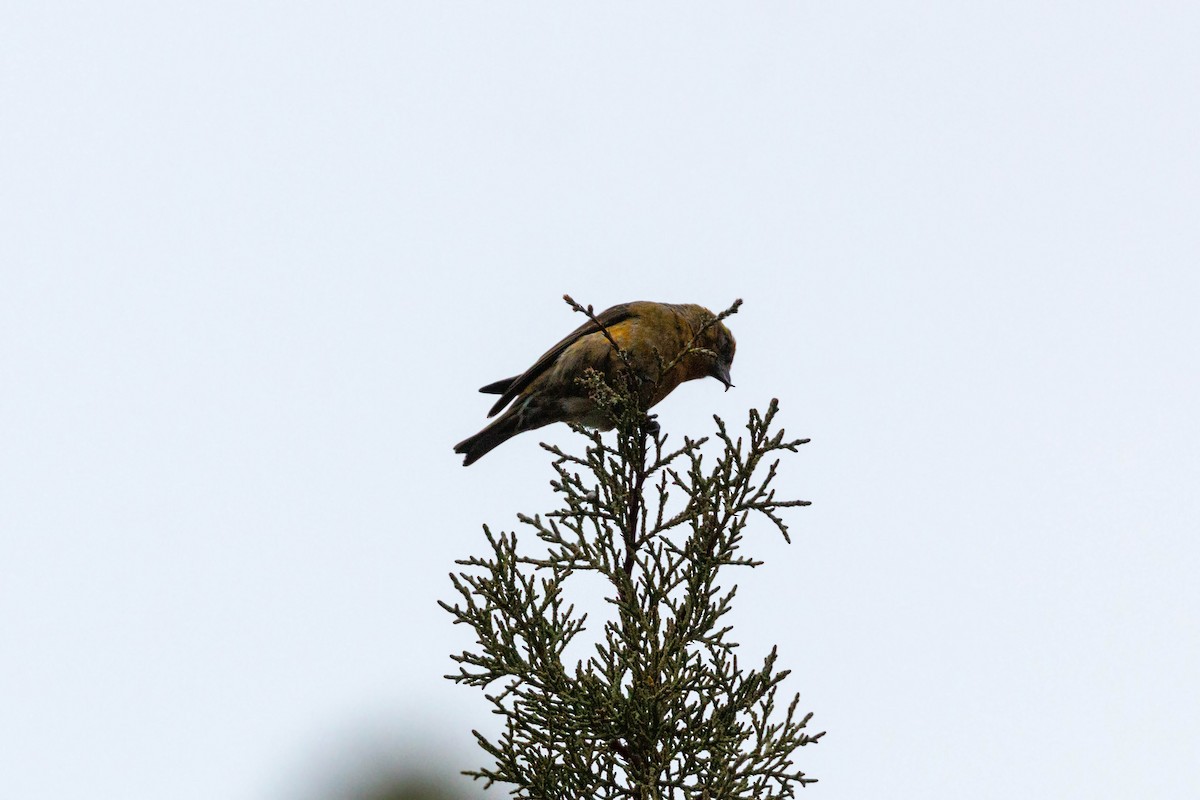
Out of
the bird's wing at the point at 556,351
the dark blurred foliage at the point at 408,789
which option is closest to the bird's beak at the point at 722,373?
the bird's wing at the point at 556,351

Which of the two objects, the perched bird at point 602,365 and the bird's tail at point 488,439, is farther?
the bird's tail at point 488,439

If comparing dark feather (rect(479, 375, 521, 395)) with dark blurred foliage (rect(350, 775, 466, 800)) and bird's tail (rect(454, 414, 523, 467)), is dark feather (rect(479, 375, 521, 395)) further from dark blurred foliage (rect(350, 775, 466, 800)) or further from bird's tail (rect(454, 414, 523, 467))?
dark blurred foliage (rect(350, 775, 466, 800))

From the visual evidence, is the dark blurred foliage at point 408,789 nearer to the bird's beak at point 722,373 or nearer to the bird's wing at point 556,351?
the bird's wing at point 556,351

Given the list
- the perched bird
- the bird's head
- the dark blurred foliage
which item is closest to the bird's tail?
the perched bird

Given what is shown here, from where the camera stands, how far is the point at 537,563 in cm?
463

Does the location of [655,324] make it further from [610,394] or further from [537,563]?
[537,563]

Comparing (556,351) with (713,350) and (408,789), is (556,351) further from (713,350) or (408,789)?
(408,789)

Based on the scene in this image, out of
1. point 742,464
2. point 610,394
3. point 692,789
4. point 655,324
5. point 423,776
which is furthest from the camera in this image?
point 423,776

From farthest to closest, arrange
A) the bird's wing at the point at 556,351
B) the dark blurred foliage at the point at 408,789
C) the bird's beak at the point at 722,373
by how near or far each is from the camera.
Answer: the dark blurred foliage at the point at 408,789 → the bird's beak at the point at 722,373 → the bird's wing at the point at 556,351

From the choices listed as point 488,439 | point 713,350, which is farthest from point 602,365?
point 488,439

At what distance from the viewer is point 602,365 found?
649 centimetres

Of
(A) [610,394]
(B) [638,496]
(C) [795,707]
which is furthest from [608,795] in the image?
(A) [610,394]

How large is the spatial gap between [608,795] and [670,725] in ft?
1.08

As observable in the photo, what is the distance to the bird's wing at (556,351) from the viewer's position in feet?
21.4
